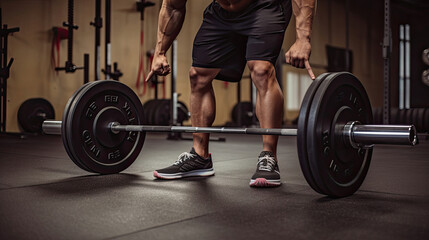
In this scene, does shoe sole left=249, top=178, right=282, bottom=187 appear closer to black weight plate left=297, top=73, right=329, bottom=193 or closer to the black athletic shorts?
black weight plate left=297, top=73, right=329, bottom=193

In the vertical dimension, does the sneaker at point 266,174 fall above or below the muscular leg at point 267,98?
below

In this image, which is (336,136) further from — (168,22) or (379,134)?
(168,22)

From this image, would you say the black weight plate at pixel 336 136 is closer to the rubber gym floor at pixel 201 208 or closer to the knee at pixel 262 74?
the rubber gym floor at pixel 201 208

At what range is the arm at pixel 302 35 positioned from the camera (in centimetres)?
135

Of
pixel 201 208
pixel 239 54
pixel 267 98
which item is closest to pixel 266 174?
pixel 267 98

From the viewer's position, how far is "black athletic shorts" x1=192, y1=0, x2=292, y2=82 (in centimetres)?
150

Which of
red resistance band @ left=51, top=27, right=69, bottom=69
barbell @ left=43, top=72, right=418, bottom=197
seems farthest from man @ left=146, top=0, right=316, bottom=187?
red resistance band @ left=51, top=27, right=69, bottom=69

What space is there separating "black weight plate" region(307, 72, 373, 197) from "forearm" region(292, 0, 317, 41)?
279mm

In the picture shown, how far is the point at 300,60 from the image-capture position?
4.43 feet

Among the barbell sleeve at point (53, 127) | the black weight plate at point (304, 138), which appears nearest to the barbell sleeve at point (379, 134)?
the black weight plate at point (304, 138)

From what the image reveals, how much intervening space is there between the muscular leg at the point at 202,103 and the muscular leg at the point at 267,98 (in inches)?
8.8

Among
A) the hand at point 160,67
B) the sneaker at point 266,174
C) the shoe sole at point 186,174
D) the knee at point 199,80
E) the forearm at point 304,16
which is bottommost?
the shoe sole at point 186,174

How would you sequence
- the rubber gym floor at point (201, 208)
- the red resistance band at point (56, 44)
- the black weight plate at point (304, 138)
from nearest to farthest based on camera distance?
the rubber gym floor at point (201, 208), the black weight plate at point (304, 138), the red resistance band at point (56, 44)

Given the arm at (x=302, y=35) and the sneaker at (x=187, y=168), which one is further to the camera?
the sneaker at (x=187, y=168)
